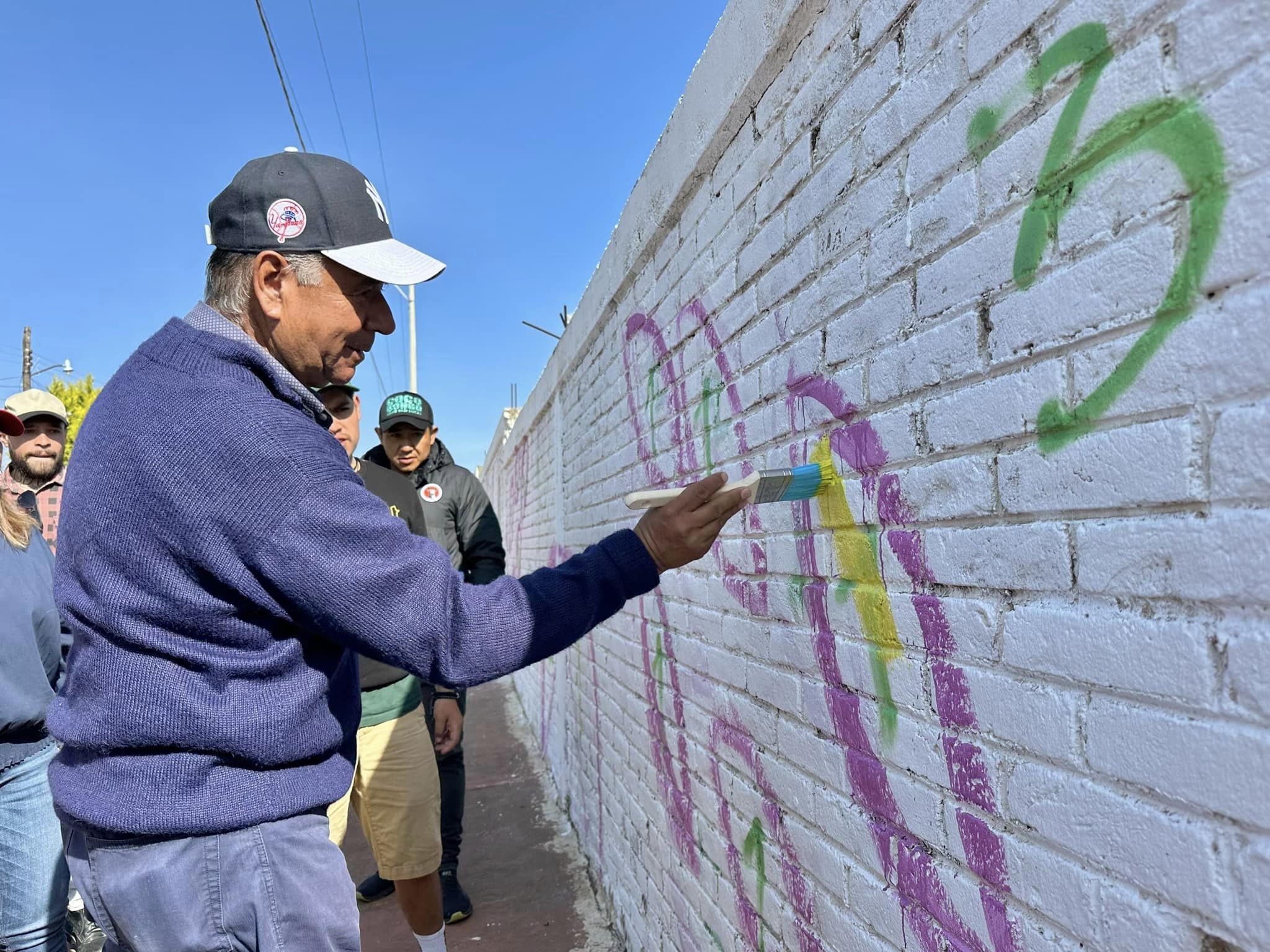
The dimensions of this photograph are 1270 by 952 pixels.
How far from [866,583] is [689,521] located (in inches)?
14.0

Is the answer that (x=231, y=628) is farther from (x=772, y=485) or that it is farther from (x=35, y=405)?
(x=35, y=405)

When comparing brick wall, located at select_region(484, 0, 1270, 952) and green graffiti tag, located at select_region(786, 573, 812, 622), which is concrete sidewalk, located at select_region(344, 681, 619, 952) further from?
green graffiti tag, located at select_region(786, 573, 812, 622)

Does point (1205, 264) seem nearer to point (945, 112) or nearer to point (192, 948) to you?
point (945, 112)

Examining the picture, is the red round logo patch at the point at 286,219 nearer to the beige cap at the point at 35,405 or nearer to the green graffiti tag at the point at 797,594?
the green graffiti tag at the point at 797,594

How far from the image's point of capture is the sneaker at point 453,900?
4.04 m

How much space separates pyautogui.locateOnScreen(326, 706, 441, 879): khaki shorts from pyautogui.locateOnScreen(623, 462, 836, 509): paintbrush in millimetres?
2093

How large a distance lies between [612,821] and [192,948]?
2.48 meters

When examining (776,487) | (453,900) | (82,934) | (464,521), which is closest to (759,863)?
(776,487)

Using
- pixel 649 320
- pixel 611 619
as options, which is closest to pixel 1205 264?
pixel 649 320

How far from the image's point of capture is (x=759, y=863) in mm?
2127

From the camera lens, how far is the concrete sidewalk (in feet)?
12.6

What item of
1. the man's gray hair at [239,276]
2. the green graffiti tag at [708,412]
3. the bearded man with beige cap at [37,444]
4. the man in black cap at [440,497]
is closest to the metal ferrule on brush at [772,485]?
the green graffiti tag at [708,412]

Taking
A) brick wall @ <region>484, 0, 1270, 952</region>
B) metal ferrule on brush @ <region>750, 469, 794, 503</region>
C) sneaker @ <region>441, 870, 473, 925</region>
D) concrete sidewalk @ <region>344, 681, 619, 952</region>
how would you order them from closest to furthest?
brick wall @ <region>484, 0, 1270, 952</region>
metal ferrule on brush @ <region>750, 469, 794, 503</region>
concrete sidewalk @ <region>344, 681, 619, 952</region>
sneaker @ <region>441, 870, 473, 925</region>

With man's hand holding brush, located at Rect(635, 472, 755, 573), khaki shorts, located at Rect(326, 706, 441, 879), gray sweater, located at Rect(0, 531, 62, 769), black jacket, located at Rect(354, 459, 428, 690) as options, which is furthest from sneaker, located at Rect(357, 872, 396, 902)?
man's hand holding brush, located at Rect(635, 472, 755, 573)
